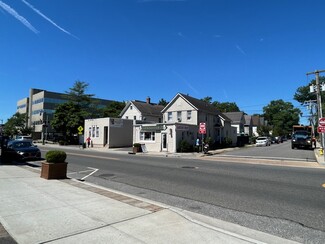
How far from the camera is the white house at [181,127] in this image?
32719mm

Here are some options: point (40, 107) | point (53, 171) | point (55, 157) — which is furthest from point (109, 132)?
point (40, 107)

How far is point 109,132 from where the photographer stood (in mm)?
40656

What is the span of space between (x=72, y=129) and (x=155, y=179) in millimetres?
46069

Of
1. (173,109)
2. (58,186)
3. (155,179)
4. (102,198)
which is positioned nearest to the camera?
(102,198)

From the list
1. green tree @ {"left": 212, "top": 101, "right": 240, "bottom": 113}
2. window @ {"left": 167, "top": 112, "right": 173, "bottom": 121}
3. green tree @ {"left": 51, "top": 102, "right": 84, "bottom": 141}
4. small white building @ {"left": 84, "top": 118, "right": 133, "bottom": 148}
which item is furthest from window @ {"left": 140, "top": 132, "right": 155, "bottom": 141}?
green tree @ {"left": 212, "top": 101, "right": 240, "bottom": 113}

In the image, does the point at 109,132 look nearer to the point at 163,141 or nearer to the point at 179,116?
the point at 163,141

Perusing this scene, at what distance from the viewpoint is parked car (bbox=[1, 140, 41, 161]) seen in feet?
63.0

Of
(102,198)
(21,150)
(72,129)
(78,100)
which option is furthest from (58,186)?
(78,100)

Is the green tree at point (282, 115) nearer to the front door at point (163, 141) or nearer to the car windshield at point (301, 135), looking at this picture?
the car windshield at point (301, 135)

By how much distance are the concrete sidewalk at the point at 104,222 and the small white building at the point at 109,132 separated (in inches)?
1300

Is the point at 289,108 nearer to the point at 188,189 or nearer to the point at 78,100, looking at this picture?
the point at 78,100

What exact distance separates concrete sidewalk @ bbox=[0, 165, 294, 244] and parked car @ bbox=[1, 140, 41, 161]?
40.3 ft

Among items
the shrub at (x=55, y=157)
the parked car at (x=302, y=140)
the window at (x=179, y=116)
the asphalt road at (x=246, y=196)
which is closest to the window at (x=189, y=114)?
the window at (x=179, y=116)

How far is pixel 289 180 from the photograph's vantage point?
1193 cm
